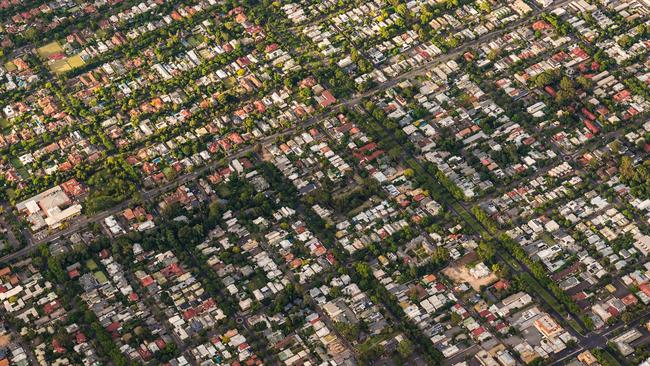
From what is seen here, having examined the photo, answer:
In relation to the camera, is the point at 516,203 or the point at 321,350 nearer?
the point at 321,350

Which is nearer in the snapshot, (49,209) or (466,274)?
(466,274)

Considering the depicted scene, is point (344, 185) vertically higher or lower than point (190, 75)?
lower

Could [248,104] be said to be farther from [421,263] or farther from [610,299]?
[610,299]

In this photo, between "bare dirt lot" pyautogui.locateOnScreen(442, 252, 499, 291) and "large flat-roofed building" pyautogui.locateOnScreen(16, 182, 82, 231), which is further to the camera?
"large flat-roofed building" pyautogui.locateOnScreen(16, 182, 82, 231)

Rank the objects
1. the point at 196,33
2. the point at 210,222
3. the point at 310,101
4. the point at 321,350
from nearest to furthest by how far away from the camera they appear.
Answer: the point at 321,350, the point at 210,222, the point at 310,101, the point at 196,33

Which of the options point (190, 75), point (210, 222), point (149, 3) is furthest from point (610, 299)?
point (149, 3)

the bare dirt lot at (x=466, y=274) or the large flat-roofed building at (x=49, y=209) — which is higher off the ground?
the large flat-roofed building at (x=49, y=209)

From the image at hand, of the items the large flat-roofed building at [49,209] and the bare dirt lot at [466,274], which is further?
the large flat-roofed building at [49,209]

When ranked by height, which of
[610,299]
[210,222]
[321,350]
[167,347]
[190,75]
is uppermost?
[190,75]
